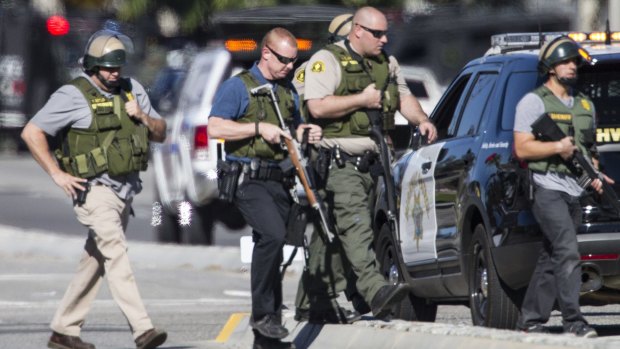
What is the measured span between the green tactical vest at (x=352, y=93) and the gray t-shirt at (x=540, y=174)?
1.02 metres

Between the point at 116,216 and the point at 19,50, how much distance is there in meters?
25.3

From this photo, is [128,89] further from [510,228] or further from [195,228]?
[195,228]

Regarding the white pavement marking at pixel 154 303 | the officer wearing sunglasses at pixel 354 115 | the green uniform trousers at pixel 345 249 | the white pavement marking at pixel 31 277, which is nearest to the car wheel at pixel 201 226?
the white pavement marking at pixel 31 277

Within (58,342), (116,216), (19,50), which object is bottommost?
(19,50)

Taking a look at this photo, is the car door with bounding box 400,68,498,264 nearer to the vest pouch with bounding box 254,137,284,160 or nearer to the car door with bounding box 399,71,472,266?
the car door with bounding box 399,71,472,266

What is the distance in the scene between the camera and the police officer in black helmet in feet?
32.6

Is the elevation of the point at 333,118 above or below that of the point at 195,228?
above

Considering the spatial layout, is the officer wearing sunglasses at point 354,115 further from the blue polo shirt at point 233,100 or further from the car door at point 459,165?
the blue polo shirt at point 233,100

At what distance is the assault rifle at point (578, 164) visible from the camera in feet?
32.5

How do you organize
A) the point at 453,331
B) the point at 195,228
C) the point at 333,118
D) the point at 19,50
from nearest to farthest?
1. the point at 453,331
2. the point at 333,118
3. the point at 195,228
4. the point at 19,50

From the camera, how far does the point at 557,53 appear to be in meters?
10.0

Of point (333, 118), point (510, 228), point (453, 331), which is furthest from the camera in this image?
point (333, 118)

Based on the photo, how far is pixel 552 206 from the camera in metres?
9.91

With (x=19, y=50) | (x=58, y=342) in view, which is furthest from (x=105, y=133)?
(x=19, y=50)
